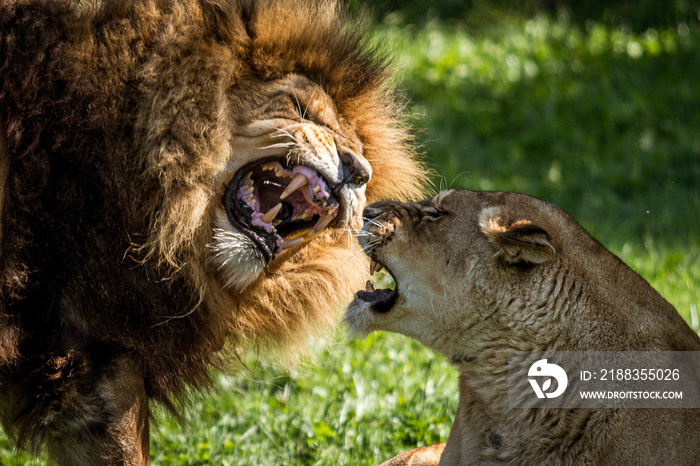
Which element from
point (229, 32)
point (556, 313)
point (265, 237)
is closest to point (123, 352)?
point (265, 237)

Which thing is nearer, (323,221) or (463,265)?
(463,265)

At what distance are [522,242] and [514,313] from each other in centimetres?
25

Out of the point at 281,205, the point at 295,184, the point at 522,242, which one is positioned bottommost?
the point at 281,205

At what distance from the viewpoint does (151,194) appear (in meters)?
3.35

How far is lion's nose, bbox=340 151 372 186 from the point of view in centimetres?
358

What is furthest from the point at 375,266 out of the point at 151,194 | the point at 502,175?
the point at 502,175

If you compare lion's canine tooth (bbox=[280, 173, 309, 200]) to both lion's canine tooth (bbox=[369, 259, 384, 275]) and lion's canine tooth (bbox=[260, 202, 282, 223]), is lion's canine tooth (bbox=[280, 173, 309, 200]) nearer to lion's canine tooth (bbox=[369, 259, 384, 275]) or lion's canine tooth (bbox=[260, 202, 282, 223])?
lion's canine tooth (bbox=[260, 202, 282, 223])

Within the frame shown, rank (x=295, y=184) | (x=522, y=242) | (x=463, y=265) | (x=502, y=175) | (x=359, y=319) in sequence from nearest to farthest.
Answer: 1. (x=522, y=242)
2. (x=463, y=265)
3. (x=359, y=319)
4. (x=295, y=184)
5. (x=502, y=175)

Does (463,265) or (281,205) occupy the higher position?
(463,265)

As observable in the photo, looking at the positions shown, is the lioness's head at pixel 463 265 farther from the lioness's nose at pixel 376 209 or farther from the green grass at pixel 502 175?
the green grass at pixel 502 175

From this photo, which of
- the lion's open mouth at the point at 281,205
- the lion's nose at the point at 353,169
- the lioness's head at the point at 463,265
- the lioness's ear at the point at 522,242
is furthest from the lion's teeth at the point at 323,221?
the lioness's ear at the point at 522,242

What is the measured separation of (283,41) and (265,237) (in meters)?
0.81

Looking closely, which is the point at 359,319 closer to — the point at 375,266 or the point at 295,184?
the point at 375,266

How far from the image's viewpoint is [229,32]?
352 cm
